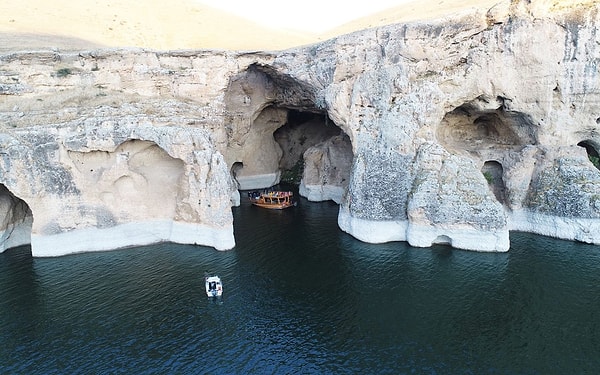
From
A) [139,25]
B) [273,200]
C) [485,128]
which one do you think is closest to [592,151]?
[485,128]

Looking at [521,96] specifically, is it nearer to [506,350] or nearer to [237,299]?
[506,350]

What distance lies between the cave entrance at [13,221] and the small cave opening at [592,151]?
47.2 metres

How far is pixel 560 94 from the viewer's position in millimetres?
33375

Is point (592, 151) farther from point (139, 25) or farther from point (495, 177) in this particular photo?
point (139, 25)

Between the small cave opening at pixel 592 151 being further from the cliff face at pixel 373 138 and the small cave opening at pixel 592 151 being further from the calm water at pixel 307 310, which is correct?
the calm water at pixel 307 310

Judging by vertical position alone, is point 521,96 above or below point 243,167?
above

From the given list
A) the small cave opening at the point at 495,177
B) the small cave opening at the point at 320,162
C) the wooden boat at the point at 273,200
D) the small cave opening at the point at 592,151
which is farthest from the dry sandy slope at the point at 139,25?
the wooden boat at the point at 273,200

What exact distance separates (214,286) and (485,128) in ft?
93.4

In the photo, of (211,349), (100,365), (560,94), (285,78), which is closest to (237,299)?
(211,349)

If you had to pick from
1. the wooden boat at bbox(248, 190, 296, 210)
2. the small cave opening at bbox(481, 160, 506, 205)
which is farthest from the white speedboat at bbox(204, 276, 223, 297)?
the small cave opening at bbox(481, 160, 506, 205)

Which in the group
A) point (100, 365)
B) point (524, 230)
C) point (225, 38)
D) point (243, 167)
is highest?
point (225, 38)

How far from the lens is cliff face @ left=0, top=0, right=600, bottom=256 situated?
105 feet

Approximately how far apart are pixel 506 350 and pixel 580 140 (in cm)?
2234

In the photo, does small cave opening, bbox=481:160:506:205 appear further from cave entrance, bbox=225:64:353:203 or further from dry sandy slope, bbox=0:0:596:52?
dry sandy slope, bbox=0:0:596:52
